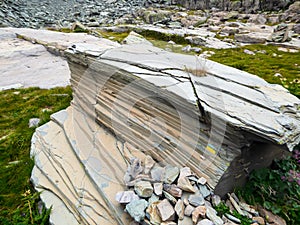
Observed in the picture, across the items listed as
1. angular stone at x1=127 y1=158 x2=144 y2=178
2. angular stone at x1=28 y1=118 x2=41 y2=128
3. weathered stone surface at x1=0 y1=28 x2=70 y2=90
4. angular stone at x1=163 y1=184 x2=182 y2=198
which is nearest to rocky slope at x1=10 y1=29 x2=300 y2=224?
angular stone at x1=127 y1=158 x2=144 y2=178

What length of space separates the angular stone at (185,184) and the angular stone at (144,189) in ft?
1.22

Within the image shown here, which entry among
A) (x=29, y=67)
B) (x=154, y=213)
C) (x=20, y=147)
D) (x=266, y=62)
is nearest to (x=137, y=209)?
(x=154, y=213)

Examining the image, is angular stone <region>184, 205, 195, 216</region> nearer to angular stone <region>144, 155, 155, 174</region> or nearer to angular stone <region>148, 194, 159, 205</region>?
angular stone <region>148, 194, 159, 205</region>

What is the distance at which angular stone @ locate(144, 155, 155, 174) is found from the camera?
132 inches

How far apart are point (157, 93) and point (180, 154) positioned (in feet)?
3.10

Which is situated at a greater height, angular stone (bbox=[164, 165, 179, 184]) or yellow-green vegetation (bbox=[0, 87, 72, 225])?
angular stone (bbox=[164, 165, 179, 184])

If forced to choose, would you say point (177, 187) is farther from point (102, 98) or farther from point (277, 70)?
point (277, 70)

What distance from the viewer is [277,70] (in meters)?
8.39

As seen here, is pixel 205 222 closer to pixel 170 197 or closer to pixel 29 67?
pixel 170 197

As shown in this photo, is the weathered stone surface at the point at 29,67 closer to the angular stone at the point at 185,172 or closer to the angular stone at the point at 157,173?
the angular stone at the point at 157,173

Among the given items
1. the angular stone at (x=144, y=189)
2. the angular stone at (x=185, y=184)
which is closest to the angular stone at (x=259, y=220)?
the angular stone at (x=185, y=184)

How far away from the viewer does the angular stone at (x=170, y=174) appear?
3110mm

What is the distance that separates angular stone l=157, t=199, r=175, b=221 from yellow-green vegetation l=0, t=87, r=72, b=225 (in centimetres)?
186

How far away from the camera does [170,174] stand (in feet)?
10.5
